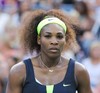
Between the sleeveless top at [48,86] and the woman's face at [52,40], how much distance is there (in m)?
0.25

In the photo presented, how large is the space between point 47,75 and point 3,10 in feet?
20.0

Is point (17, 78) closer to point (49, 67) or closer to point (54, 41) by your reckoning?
point (49, 67)

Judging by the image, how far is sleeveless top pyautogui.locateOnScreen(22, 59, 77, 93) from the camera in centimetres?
557

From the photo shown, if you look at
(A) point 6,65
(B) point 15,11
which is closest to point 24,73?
(A) point 6,65

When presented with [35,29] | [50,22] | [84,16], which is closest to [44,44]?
[50,22]

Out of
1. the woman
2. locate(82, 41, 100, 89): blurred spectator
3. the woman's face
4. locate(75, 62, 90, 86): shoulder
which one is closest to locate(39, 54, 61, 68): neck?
the woman

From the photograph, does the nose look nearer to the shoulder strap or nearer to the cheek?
the cheek

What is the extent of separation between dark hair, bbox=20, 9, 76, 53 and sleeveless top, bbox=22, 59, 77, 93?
33cm

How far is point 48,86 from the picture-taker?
560 centimetres

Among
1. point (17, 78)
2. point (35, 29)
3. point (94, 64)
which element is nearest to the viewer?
point (17, 78)

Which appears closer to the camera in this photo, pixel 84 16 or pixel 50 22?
pixel 50 22

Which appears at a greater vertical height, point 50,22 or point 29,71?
point 50,22

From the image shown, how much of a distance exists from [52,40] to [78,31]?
3.34 m

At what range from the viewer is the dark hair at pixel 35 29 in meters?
5.93
